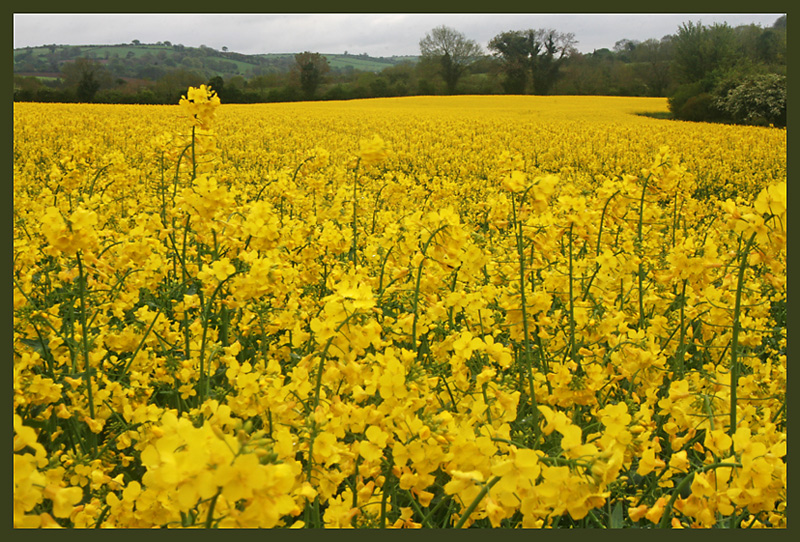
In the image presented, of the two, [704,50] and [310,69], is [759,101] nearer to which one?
[704,50]

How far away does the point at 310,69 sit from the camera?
95.7 feet

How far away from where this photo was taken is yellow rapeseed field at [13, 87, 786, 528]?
1.38 meters

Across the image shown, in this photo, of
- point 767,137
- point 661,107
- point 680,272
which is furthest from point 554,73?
point 680,272

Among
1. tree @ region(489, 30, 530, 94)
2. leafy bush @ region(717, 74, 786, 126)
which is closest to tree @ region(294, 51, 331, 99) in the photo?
tree @ region(489, 30, 530, 94)

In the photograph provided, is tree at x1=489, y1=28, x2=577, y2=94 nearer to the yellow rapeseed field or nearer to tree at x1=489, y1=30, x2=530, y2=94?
tree at x1=489, y1=30, x2=530, y2=94

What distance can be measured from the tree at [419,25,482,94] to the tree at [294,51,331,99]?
5.16 m

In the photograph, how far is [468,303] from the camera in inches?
104

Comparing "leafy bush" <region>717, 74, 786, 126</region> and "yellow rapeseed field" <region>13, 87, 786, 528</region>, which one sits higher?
"leafy bush" <region>717, 74, 786, 126</region>

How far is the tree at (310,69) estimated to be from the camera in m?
26.5

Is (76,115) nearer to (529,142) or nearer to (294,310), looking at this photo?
(529,142)

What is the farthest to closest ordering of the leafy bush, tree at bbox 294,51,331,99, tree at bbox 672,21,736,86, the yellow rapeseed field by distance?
tree at bbox 672,21,736,86, tree at bbox 294,51,331,99, the leafy bush, the yellow rapeseed field

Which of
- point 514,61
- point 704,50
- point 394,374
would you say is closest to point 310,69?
point 514,61

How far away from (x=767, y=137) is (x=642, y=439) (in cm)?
1992

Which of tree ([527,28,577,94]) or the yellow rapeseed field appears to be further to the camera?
tree ([527,28,577,94])
